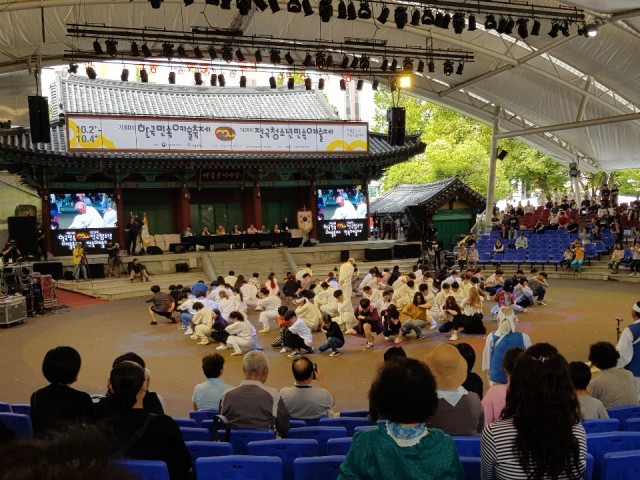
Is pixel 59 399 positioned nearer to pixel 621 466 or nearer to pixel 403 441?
pixel 403 441

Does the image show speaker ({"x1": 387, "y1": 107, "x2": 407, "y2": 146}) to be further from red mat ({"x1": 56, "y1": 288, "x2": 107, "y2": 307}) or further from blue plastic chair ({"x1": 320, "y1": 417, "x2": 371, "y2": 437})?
blue plastic chair ({"x1": 320, "y1": 417, "x2": 371, "y2": 437})

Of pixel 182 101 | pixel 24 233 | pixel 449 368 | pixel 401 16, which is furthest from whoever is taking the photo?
pixel 182 101

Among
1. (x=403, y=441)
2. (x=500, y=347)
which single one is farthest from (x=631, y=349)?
(x=403, y=441)

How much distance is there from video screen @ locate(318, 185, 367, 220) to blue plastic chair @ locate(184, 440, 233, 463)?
25.0 metres

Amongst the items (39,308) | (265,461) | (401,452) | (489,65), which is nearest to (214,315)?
(39,308)

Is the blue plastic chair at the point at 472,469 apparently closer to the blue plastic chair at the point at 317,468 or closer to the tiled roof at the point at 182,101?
the blue plastic chair at the point at 317,468

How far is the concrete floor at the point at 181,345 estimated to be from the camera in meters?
9.13

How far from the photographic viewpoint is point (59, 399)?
3832 millimetres

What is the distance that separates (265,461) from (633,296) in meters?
16.0

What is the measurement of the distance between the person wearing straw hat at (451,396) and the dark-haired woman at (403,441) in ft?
5.07

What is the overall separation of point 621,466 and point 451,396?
3.57 feet

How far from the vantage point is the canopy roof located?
18078mm

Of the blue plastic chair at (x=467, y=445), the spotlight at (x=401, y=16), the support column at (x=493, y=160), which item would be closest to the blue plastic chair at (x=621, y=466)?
the blue plastic chair at (x=467, y=445)

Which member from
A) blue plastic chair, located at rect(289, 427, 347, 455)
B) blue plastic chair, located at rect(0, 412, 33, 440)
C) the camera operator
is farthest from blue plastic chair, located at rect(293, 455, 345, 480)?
the camera operator
